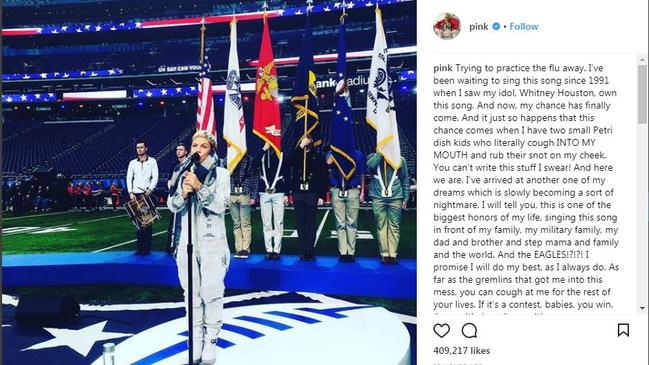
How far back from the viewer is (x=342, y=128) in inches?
171

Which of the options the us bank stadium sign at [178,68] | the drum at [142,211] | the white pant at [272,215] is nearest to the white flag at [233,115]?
the white pant at [272,215]

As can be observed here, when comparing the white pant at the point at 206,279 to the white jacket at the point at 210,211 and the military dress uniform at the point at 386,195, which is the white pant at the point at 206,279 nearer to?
the white jacket at the point at 210,211

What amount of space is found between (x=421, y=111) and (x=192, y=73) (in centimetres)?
1659

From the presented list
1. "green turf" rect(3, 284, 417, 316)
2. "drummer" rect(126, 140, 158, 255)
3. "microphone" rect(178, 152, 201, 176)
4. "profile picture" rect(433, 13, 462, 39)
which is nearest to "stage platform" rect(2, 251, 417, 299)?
"green turf" rect(3, 284, 417, 316)

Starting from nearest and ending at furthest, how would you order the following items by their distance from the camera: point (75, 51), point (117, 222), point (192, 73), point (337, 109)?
point (337, 109), point (117, 222), point (192, 73), point (75, 51)

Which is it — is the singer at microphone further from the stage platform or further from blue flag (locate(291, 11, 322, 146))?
blue flag (locate(291, 11, 322, 146))

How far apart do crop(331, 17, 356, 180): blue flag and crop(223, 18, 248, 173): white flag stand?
1.15 meters

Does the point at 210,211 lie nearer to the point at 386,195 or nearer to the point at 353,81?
the point at 386,195

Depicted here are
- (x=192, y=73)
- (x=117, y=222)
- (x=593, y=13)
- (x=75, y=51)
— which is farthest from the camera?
(x=75, y=51)

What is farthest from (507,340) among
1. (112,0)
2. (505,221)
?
(112,0)

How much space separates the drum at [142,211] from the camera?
4004 millimetres

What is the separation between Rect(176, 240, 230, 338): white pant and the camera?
2328 mm

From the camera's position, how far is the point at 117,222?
9430 millimetres

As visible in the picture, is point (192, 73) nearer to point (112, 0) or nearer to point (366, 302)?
point (112, 0)
